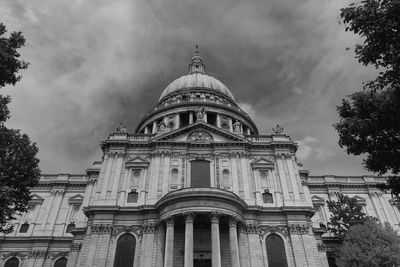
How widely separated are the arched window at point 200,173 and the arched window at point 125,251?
26.8ft

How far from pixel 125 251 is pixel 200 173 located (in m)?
10.9

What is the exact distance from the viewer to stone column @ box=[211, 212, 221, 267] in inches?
1048

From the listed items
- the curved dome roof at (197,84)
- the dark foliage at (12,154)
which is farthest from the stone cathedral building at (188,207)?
the curved dome roof at (197,84)

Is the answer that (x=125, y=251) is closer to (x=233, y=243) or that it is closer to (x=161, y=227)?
(x=161, y=227)

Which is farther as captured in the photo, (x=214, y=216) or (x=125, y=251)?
(x=125, y=251)

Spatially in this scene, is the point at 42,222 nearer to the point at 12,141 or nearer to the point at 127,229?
the point at 127,229

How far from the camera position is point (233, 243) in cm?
2831

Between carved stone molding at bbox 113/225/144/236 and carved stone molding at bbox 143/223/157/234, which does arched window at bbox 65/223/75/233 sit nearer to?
carved stone molding at bbox 113/225/144/236

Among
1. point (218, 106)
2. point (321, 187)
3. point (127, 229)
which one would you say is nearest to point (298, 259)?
point (127, 229)

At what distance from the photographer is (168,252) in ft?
89.4

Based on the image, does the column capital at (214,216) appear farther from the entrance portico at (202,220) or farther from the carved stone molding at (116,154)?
the carved stone molding at (116,154)

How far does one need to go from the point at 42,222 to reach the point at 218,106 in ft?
97.4

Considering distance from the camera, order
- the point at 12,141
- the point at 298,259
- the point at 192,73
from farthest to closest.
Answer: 1. the point at 192,73
2. the point at 298,259
3. the point at 12,141

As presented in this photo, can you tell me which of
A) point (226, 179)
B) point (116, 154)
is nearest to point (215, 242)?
point (226, 179)
